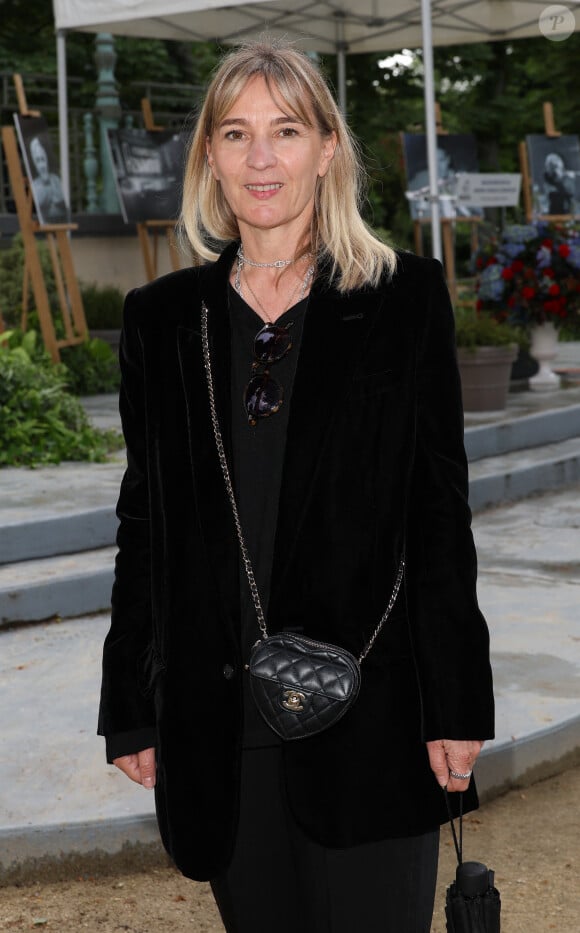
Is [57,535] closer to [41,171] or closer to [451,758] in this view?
[451,758]

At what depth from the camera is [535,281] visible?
36.9ft

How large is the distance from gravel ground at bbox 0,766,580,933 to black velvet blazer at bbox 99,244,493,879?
4.83 feet

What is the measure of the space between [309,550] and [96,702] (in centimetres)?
287

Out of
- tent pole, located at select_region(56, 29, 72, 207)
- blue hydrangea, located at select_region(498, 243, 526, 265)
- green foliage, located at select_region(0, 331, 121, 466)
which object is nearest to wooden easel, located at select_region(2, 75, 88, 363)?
tent pole, located at select_region(56, 29, 72, 207)

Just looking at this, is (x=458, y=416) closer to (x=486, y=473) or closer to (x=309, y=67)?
(x=309, y=67)

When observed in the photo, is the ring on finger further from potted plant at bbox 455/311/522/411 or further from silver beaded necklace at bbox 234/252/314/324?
potted plant at bbox 455/311/522/411

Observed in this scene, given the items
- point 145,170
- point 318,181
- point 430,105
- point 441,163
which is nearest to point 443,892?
point 318,181

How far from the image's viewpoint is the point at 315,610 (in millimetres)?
2086

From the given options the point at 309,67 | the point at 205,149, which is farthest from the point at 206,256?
the point at 309,67

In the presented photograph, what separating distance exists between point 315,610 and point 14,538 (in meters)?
Answer: 4.60

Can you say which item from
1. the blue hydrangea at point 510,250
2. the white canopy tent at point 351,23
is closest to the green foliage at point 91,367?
the white canopy tent at point 351,23

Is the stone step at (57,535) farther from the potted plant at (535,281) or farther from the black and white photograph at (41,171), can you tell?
the potted plant at (535,281)

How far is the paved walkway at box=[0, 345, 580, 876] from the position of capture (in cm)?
380

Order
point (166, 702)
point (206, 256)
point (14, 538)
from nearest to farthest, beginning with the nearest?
point (166, 702) < point (206, 256) < point (14, 538)
